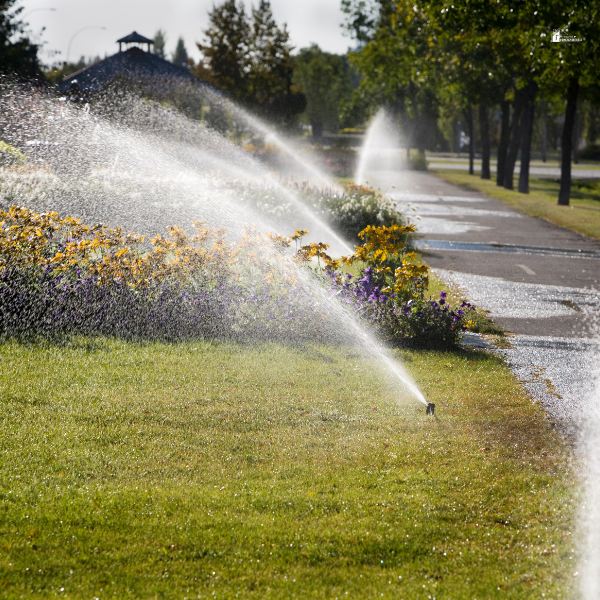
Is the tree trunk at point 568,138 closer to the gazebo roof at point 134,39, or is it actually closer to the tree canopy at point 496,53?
Result: the tree canopy at point 496,53

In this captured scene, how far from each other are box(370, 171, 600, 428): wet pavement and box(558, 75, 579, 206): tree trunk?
2.76 meters

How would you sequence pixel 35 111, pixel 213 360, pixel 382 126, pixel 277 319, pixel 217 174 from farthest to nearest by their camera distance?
pixel 382 126 < pixel 35 111 < pixel 217 174 < pixel 277 319 < pixel 213 360

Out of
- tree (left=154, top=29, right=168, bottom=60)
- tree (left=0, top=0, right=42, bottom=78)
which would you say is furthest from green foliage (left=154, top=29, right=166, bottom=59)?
tree (left=0, top=0, right=42, bottom=78)

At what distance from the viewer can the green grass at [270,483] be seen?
3.54 metres

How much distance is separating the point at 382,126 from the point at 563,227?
179 ft

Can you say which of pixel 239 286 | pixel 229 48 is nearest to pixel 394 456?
pixel 239 286

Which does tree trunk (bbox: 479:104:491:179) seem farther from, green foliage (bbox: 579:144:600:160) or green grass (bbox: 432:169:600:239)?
green foliage (bbox: 579:144:600:160)

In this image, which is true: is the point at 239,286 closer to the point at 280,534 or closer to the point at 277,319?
the point at 277,319

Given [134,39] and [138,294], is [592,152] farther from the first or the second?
A: [138,294]

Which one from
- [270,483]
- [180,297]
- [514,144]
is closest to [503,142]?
[514,144]

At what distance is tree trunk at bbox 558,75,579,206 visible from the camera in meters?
24.6

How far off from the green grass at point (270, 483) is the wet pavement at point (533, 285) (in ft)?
2.10

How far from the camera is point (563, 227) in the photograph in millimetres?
20688

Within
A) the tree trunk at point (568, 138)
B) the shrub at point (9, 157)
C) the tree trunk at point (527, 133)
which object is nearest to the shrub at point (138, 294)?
the shrub at point (9, 157)
